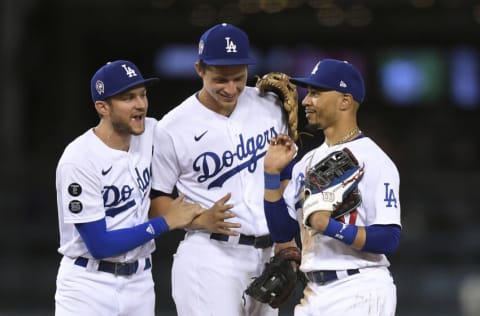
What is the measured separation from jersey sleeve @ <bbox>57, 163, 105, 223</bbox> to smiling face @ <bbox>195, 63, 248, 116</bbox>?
0.69 metres

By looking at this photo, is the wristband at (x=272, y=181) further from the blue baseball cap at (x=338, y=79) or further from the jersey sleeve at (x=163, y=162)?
the jersey sleeve at (x=163, y=162)

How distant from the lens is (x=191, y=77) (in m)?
15.6

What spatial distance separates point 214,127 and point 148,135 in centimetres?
31

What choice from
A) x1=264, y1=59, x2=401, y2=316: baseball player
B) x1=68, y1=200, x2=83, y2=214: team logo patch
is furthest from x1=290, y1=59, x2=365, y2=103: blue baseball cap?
x1=68, y1=200, x2=83, y2=214: team logo patch

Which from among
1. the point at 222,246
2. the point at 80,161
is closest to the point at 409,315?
→ the point at 222,246

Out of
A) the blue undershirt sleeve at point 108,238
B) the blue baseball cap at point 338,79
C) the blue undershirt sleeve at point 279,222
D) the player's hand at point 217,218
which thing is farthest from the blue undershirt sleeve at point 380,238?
the blue undershirt sleeve at point 108,238

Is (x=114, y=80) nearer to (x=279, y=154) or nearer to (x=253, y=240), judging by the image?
(x=279, y=154)

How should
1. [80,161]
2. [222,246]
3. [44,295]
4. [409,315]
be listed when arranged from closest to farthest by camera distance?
[80,161] → [222,246] → [409,315] → [44,295]

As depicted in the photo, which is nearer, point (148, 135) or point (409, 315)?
point (148, 135)

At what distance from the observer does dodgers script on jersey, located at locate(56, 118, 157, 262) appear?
4.43 metres

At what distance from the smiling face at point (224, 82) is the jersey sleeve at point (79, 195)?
694mm

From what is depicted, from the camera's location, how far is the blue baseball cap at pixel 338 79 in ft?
14.1

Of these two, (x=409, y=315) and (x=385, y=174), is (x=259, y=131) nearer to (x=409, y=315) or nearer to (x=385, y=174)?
(x=385, y=174)

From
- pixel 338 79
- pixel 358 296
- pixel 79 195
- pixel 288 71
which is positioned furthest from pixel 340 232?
pixel 288 71
